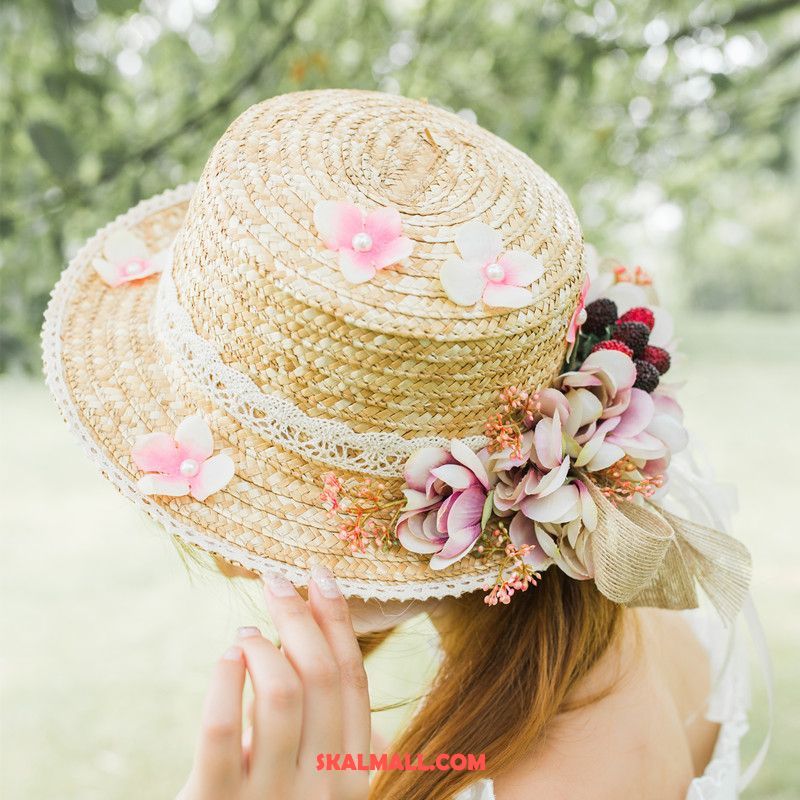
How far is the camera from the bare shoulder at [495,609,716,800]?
148 cm

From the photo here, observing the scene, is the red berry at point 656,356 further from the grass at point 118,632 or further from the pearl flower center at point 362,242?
the grass at point 118,632

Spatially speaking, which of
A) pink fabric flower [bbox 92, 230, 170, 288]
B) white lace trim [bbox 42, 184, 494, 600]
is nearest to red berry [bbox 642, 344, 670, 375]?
white lace trim [bbox 42, 184, 494, 600]

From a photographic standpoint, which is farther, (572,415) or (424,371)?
(572,415)

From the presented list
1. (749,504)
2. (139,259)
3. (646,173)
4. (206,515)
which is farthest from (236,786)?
(749,504)

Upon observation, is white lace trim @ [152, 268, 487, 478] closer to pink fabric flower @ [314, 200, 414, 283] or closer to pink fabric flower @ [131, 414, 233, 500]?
pink fabric flower @ [131, 414, 233, 500]

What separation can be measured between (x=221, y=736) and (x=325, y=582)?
0.26 metres

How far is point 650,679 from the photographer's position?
5.60ft

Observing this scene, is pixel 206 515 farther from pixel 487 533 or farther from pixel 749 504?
pixel 749 504

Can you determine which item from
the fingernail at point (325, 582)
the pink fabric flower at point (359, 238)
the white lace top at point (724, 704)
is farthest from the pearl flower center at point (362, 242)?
the white lace top at point (724, 704)

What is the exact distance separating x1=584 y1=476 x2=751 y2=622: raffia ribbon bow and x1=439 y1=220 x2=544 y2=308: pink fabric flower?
1.14 ft

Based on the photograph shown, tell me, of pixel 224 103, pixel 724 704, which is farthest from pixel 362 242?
pixel 224 103

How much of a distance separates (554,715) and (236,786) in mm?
658

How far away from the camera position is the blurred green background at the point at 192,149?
8.89ft

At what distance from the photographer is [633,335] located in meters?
1.46
